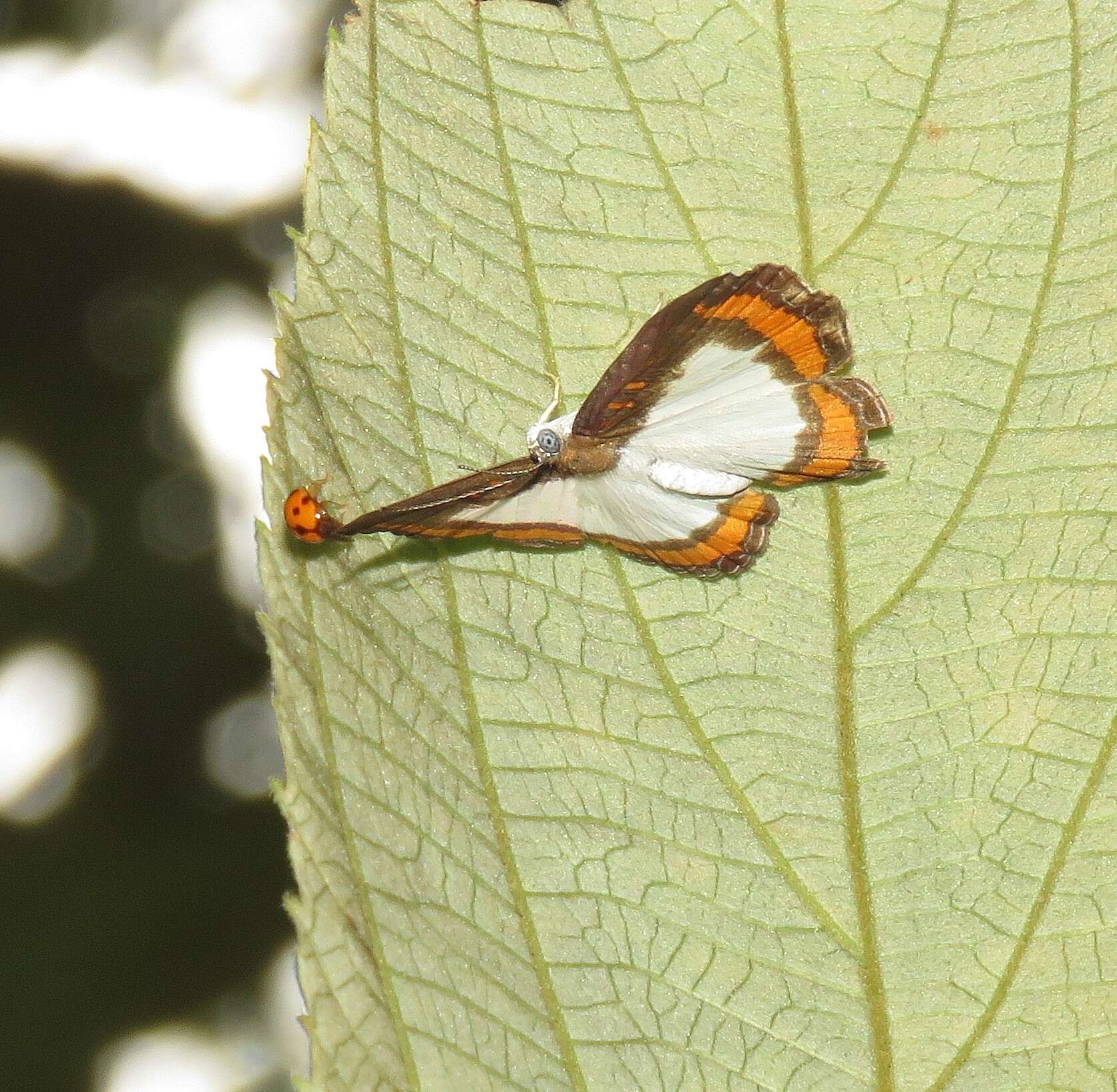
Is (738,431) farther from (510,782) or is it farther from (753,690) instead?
(510,782)

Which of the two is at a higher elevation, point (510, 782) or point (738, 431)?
point (738, 431)

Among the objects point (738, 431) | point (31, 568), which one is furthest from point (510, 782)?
point (31, 568)

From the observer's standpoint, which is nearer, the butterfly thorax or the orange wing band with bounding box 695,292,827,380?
the orange wing band with bounding box 695,292,827,380

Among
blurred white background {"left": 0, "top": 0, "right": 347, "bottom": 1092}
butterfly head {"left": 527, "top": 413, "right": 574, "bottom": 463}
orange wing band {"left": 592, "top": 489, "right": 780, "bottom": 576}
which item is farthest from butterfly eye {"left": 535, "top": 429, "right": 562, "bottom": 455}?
blurred white background {"left": 0, "top": 0, "right": 347, "bottom": 1092}

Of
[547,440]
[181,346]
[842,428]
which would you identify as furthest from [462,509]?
[181,346]

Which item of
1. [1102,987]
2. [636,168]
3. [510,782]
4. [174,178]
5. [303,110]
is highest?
[303,110]

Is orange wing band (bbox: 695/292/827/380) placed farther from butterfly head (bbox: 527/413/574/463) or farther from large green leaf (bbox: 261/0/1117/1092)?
butterfly head (bbox: 527/413/574/463)

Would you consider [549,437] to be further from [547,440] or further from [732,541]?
→ [732,541]
